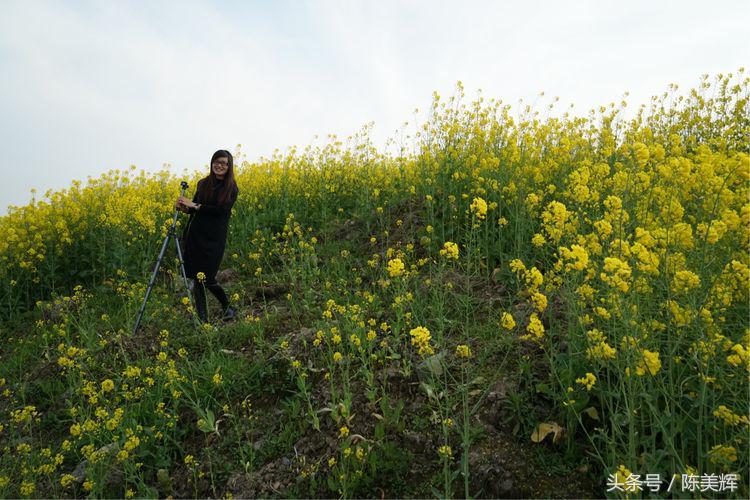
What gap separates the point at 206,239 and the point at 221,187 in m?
0.65

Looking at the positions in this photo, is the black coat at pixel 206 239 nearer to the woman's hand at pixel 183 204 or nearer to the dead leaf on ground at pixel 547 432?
the woman's hand at pixel 183 204

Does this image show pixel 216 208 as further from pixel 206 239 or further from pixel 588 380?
pixel 588 380

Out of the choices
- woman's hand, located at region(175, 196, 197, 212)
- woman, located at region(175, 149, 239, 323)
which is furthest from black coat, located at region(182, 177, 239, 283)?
woman's hand, located at region(175, 196, 197, 212)

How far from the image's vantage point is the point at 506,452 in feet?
9.95

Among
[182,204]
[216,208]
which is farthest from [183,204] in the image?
[216,208]

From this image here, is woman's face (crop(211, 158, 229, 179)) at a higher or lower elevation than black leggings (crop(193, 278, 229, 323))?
higher

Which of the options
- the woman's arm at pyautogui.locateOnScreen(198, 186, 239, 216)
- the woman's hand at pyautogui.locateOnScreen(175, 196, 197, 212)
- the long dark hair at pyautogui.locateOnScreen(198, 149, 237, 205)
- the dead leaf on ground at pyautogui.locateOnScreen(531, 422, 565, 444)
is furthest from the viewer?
the long dark hair at pyautogui.locateOnScreen(198, 149, 237, 205)

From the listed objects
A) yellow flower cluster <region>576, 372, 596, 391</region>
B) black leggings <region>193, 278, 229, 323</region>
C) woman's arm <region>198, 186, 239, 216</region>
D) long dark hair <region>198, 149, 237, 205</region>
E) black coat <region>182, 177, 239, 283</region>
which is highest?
long dark hair <region>198, 149, 237, 205</region>

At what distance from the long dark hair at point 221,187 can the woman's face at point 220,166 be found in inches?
0.8

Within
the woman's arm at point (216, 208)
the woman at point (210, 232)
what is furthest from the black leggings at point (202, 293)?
the woman's arm at point (216, 208)

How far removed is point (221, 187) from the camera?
19.3 feet

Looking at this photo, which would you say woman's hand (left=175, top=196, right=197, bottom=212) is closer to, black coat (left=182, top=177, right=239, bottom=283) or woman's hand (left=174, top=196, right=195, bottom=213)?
woman's hand (left=174, top=196, right=195, bottom=213)

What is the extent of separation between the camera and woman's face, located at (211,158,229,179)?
5.92 m

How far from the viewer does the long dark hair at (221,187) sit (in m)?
5.85
